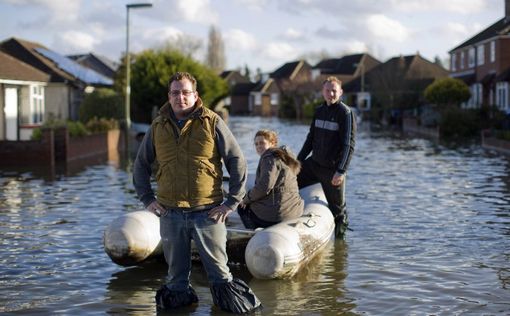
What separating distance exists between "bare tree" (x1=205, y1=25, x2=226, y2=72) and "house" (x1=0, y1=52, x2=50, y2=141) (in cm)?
Answer: 8672

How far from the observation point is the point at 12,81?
26453mm

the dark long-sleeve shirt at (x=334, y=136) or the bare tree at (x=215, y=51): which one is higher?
the bare tree at (x=215, y=51)

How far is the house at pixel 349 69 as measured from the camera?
8300cm

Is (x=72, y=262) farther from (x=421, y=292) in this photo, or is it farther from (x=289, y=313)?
(x=421, y=292)

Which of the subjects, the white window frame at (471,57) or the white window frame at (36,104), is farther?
the white window frame at (471,57)

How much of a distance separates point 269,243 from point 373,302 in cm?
121

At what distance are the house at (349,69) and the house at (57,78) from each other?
A: 4583 cm

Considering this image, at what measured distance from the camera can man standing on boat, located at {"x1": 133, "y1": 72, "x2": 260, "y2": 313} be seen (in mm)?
6465

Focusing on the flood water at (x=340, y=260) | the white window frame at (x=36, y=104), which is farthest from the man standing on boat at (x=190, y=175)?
the white window frame at (x=36, y=104)

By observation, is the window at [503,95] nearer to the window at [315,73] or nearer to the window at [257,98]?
the window at [315,73]

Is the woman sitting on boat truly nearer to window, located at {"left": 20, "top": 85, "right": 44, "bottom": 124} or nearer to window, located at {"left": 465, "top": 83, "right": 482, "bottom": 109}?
window, located at {"left": 20, "top": 85, "right": 44, "bottom": 124}

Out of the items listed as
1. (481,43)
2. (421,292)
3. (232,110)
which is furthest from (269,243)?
(232,110)

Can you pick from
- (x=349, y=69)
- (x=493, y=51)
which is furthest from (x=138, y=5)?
(x=349, y=69)

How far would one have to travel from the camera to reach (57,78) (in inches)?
1314
